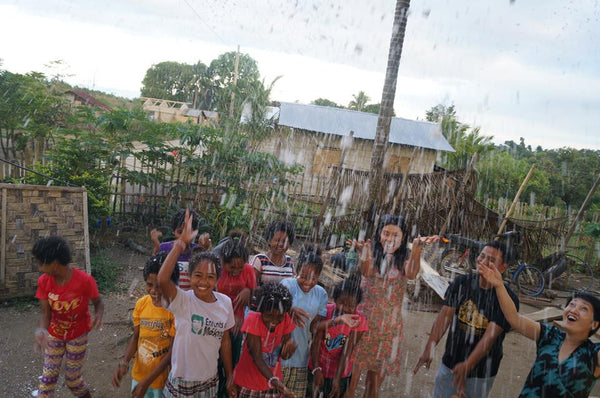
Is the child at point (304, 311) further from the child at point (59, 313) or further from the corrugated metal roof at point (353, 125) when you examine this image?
the corrugated metal roof at point (353, 125)

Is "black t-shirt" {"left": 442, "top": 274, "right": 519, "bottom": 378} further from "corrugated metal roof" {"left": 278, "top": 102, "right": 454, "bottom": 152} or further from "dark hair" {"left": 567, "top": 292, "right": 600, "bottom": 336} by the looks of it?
"corrugated metal roof" {"left": 278, "top": 102, "right": 454, "bottom": 152}

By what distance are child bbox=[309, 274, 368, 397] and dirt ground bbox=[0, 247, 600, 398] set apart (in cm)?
135

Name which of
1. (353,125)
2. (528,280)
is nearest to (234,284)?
(528,280)

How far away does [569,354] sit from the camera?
Answer: 2.46 m

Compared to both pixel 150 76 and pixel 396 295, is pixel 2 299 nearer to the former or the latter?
pixel 396 295

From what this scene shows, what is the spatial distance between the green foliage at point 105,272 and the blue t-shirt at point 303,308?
162 inches

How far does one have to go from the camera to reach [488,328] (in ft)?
9.27

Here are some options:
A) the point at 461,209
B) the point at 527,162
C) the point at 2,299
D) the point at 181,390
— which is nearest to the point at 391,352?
the point at 181,390

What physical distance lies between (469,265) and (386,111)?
358cm

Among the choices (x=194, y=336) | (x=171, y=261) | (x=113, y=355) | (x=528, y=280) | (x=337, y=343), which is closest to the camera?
(x=171, y=261)

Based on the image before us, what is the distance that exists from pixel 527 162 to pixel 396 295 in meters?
27.2

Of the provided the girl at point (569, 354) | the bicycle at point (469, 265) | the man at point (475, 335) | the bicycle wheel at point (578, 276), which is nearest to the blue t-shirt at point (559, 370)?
the girl at point (569, 354)

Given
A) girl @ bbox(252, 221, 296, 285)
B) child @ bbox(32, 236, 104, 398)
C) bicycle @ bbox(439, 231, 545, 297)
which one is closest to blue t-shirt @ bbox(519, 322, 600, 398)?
girl @ bbox(252, 221, 296, 285)

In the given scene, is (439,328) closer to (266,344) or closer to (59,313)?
(266,344)
